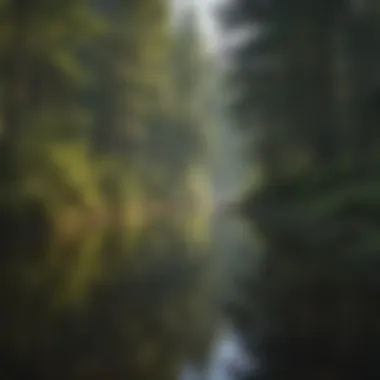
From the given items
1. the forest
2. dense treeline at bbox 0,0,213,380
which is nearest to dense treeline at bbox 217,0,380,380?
Result: the forest

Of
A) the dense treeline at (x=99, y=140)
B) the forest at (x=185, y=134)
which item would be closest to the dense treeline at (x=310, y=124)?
the forest at (x=185, y=134)

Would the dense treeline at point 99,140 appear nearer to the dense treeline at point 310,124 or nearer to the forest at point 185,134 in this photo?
the forest at point 185,134

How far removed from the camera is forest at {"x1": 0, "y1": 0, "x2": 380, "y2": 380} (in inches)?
55.1

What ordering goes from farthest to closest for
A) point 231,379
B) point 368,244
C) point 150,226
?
point 150,226, point 368,244, point 231,379

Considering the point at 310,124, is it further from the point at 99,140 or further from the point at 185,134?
the point at 99,140

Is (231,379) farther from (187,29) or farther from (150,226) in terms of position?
(187,29)

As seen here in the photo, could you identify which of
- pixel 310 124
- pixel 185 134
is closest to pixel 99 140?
pixel 185 134

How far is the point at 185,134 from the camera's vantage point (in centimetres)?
154

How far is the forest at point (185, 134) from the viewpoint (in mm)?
1400

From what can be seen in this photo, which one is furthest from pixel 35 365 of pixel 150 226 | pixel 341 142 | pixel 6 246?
pixel 341 142

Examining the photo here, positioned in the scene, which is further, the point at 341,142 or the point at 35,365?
the point at 341,142

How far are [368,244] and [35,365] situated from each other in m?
0.78

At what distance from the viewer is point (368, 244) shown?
1306mm

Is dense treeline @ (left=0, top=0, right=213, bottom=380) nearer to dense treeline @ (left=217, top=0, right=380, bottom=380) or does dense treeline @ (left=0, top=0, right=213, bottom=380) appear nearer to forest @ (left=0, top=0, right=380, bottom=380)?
forest @ (left=0, top=0, right=380, bottom=380)
